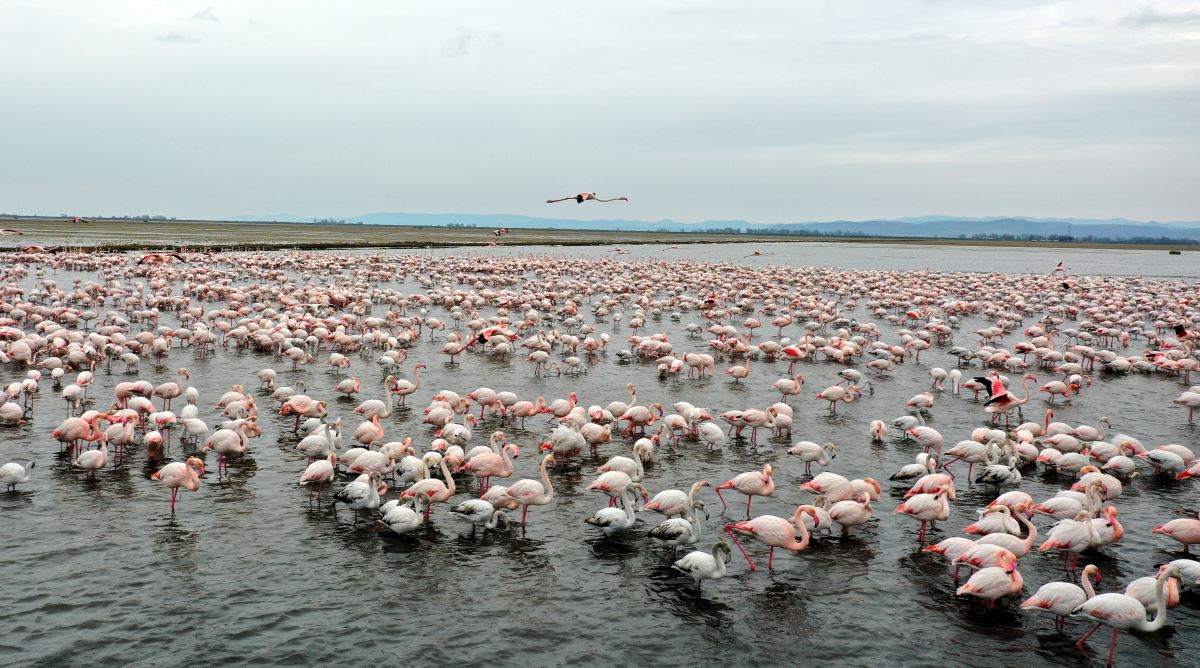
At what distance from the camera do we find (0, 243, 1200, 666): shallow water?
8.20 metres

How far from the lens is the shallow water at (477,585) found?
820 cm

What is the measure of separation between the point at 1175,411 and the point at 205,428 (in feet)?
73.1

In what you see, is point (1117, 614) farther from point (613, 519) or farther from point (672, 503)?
point (613, 519)

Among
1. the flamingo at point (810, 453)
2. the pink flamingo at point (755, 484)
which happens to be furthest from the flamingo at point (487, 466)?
the flamingo at point (810, 453)

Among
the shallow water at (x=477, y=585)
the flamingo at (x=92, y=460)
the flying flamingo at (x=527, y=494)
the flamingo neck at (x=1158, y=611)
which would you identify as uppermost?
the flamingo at (x=92, y=460)

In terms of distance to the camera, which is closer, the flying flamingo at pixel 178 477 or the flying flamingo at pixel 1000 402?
the flying flamingo at pixel 178 477

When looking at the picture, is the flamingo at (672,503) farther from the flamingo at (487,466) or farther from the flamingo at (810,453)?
the flamingo at (810,453)

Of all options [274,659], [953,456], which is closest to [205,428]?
[274,659]

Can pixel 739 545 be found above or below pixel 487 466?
below

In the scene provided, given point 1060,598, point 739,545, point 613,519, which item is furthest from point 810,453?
point 1060,598

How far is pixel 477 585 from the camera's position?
31.1ft

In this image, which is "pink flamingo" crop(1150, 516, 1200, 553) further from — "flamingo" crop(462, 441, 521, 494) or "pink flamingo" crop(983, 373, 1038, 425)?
"flamingo" crop(462, 441, 521, 494)

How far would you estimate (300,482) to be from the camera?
39.8 ft

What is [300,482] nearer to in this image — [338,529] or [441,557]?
[338,529]
